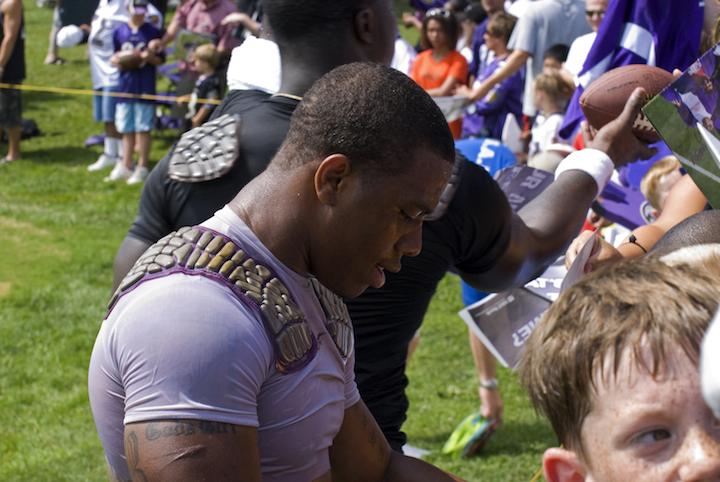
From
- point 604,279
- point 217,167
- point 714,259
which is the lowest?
point 217,167

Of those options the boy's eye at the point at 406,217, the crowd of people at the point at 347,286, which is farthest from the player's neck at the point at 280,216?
the boy's eye at the point at 406,217

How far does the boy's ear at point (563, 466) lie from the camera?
1640 mm

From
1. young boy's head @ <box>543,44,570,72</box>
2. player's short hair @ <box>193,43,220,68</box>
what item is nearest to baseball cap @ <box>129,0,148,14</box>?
player's short hair @ <box>193,43,220,68</box>

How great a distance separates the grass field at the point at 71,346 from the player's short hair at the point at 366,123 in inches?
141

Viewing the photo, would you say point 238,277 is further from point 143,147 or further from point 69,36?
point 69,36

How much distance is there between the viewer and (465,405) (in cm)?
638

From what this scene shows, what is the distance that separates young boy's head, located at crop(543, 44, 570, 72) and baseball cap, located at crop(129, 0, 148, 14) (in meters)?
4.98

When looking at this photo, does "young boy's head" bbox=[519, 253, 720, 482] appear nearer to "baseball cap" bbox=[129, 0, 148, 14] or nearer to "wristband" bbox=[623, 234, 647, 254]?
"wristband" bbox=[623, 234, 647, 254]

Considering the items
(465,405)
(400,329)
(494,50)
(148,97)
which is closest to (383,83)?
(400,329)

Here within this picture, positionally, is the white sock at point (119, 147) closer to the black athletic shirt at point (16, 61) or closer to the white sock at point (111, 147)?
the white sock at point (111, 147)

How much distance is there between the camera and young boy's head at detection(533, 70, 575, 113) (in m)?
7.91

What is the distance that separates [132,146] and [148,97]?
53 cm

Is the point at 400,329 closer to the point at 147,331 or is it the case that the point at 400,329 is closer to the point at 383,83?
the point at 383,83

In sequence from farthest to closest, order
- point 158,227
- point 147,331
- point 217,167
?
point 158,227, point 217,167, point 147,331
